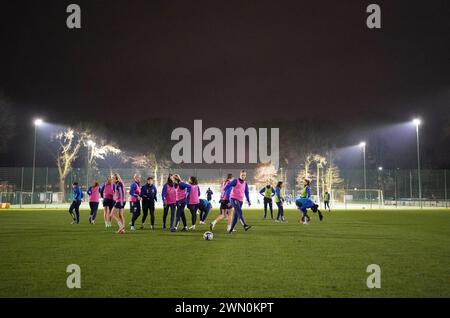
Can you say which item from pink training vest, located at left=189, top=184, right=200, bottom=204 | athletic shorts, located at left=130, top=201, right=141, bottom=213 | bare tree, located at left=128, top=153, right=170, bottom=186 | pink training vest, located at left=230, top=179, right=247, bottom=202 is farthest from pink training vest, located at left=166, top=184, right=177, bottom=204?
bare tree, located at left=128, top=153, right=170, bottom=186

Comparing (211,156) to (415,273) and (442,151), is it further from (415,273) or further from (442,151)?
(415,273)

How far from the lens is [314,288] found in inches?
261

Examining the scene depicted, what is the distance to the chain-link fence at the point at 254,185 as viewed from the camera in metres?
51.7

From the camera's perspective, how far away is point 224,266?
8586 millimetres

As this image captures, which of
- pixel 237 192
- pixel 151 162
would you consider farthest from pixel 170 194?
pixel 151 162

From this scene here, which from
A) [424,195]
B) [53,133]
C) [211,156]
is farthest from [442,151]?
[53,133]

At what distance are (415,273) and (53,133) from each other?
62772mm

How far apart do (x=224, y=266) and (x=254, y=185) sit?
52.3m

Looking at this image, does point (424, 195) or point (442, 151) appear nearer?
point (424, 195)

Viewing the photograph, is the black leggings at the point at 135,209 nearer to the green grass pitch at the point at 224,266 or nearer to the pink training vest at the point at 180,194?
the pink training vest at the point at 180,194

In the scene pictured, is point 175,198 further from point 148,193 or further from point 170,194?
point 148,193

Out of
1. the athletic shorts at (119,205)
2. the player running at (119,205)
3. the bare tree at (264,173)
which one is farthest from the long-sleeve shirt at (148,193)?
the bare tree at (264,173)

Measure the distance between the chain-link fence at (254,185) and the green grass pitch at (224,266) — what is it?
37809 millimetres

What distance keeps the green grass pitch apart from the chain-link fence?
3781cm
